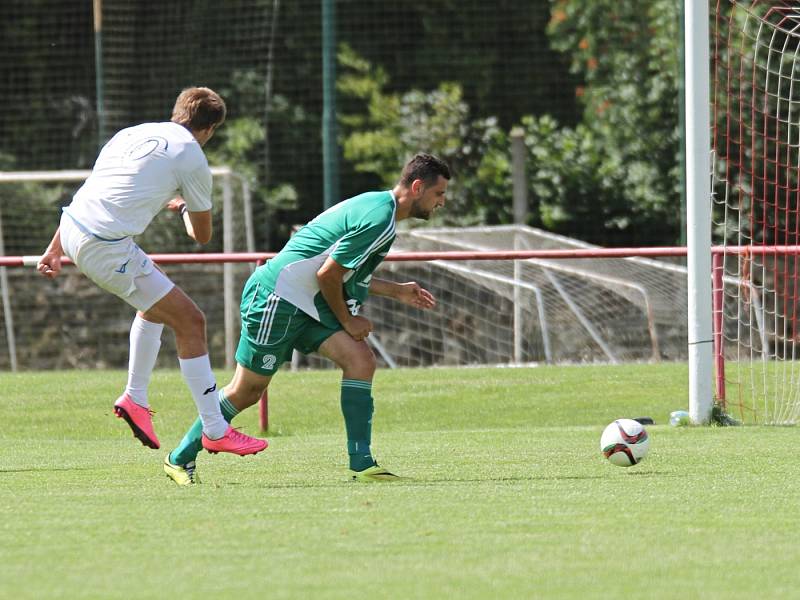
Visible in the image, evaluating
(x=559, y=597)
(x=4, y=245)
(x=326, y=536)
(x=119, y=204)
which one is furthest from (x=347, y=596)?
(x=4, y=245)

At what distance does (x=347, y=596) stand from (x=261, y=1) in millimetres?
20195

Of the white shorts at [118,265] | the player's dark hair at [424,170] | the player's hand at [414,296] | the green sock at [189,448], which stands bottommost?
the green sock at [189,448]

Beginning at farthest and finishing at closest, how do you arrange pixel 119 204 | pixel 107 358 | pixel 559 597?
pixel 107 358 → pixel 119 204 → pixel 559 597

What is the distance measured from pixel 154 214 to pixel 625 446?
270 cm

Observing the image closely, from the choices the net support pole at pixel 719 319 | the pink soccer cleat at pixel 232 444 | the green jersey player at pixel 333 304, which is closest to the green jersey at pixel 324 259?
the green jersey player at pixel 333 304

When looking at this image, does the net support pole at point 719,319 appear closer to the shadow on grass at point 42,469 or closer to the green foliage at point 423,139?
the shadow on grass at point 42,469

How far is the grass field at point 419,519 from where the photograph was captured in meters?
4.72

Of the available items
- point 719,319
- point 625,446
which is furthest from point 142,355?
point 719,319

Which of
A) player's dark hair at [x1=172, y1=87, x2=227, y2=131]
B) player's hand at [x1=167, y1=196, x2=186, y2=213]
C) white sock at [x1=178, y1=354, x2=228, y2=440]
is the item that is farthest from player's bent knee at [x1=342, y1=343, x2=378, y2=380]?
player's dark hair at [x1=172, y1=87, x2=227, y2=131]

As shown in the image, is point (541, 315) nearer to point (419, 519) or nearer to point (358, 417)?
point (358, 417)

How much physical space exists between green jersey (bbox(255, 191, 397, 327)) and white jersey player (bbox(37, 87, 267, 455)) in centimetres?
44

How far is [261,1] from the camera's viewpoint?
2377 cm

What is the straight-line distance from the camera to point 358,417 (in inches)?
292

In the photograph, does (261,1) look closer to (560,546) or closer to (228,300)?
(228,300)
